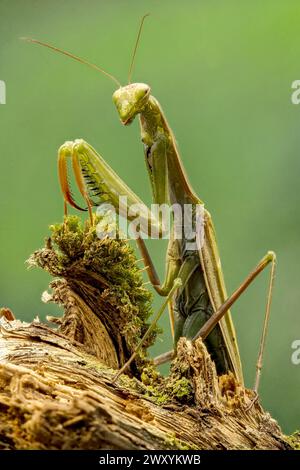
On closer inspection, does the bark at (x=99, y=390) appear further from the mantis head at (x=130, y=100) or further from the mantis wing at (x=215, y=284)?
the mantis head at (x=130, y=100)

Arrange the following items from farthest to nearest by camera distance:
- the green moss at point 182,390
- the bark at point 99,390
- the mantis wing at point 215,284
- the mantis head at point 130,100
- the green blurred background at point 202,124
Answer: the green blurred background at point 202,124
the mantis wing at point 215,284
the mantis head at point 130,100
the green moss at point 182,390
the bark at point 99,390

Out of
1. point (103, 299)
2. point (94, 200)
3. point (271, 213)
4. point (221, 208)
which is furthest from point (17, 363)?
point (271, 213)

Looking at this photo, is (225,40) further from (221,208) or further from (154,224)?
(154,224)

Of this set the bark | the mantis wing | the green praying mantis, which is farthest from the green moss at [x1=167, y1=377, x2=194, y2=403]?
the mantis wing

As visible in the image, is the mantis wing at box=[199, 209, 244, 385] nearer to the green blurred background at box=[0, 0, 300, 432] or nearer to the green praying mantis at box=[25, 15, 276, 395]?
the green praying mantis at box=[25, 15, 276, 395]

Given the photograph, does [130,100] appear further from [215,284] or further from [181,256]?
[215,284]

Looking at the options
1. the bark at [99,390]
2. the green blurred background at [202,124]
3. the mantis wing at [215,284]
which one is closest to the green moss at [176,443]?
the bark at [99,390]

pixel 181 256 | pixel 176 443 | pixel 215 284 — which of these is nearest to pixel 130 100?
pixel 181 256

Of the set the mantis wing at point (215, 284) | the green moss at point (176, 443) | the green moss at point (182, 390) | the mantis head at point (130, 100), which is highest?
the mantis head at point (130, 100)
